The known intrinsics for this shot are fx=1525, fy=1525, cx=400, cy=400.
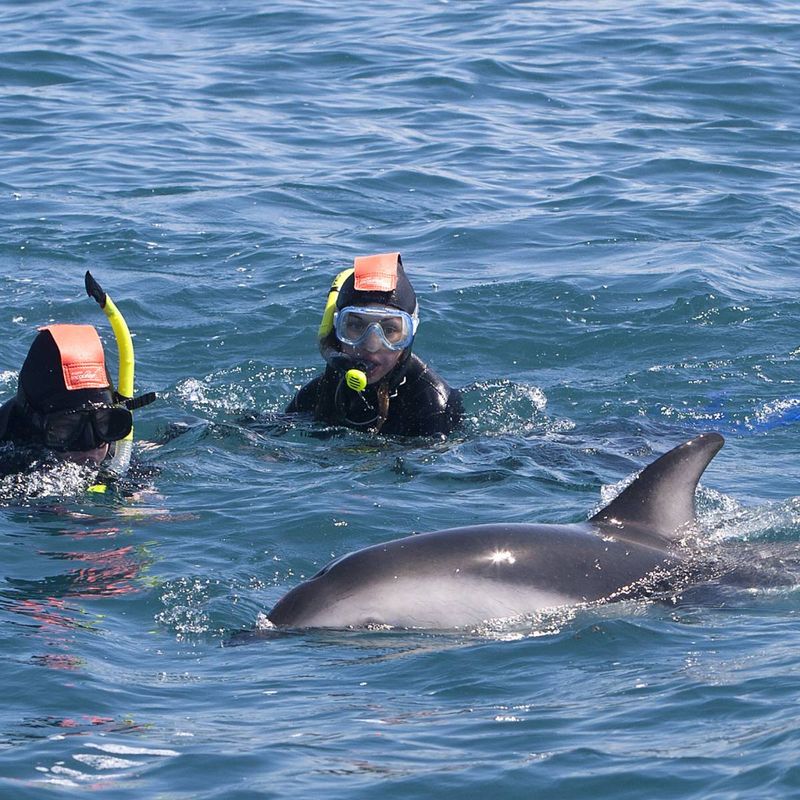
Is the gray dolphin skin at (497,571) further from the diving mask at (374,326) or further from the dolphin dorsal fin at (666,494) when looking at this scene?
the diving mask at (374,326)

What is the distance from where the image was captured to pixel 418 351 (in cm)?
1319

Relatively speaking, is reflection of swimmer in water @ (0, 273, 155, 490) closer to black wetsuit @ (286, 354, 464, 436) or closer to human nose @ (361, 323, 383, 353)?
human nose @ (361, 323, 383, 353)

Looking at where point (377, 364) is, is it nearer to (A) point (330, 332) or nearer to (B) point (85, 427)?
(A) point (330, 332)

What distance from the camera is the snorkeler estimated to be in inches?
410

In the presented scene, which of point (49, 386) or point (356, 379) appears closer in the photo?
point (49, 386)

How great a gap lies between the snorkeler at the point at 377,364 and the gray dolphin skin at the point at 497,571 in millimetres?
3489

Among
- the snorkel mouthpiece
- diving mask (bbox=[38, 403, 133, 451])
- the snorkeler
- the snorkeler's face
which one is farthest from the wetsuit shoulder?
diving mask (bbox=[38, 403, 133, 451])

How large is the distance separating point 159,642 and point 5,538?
1.82m

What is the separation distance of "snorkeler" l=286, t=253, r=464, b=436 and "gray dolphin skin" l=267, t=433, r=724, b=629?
3.49m

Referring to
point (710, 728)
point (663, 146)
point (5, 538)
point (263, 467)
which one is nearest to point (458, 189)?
point (663, 146)

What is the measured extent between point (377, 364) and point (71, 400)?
2.42 m

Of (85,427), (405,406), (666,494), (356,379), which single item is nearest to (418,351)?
(405,406)

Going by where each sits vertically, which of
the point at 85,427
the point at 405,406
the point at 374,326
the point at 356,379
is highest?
the point at 374,326

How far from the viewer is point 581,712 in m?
5.89
